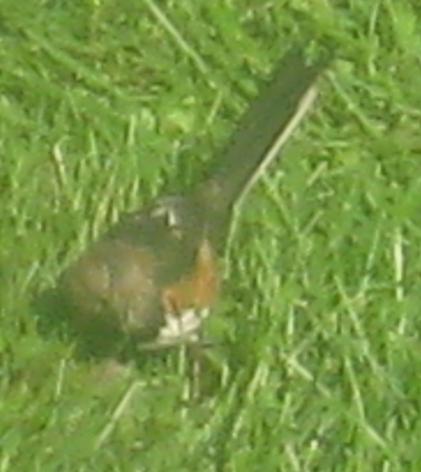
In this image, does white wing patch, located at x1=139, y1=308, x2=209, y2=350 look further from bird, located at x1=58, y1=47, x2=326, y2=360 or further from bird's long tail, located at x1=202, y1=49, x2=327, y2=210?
bird's long tail, located at x1=202, y1=49, x2=327, y2=210

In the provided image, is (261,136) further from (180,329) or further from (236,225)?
(180,329)

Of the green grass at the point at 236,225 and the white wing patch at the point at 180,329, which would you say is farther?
the green grass at the point at 236,225

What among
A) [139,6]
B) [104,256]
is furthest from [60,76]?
[104,256]

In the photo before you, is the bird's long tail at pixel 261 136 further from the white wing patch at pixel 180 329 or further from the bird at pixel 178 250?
the white wing patch at pixel 180 329

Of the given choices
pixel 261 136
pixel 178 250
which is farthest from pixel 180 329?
pixel 261 136

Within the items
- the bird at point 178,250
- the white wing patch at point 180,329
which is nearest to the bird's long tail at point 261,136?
the bird at point 178,250
